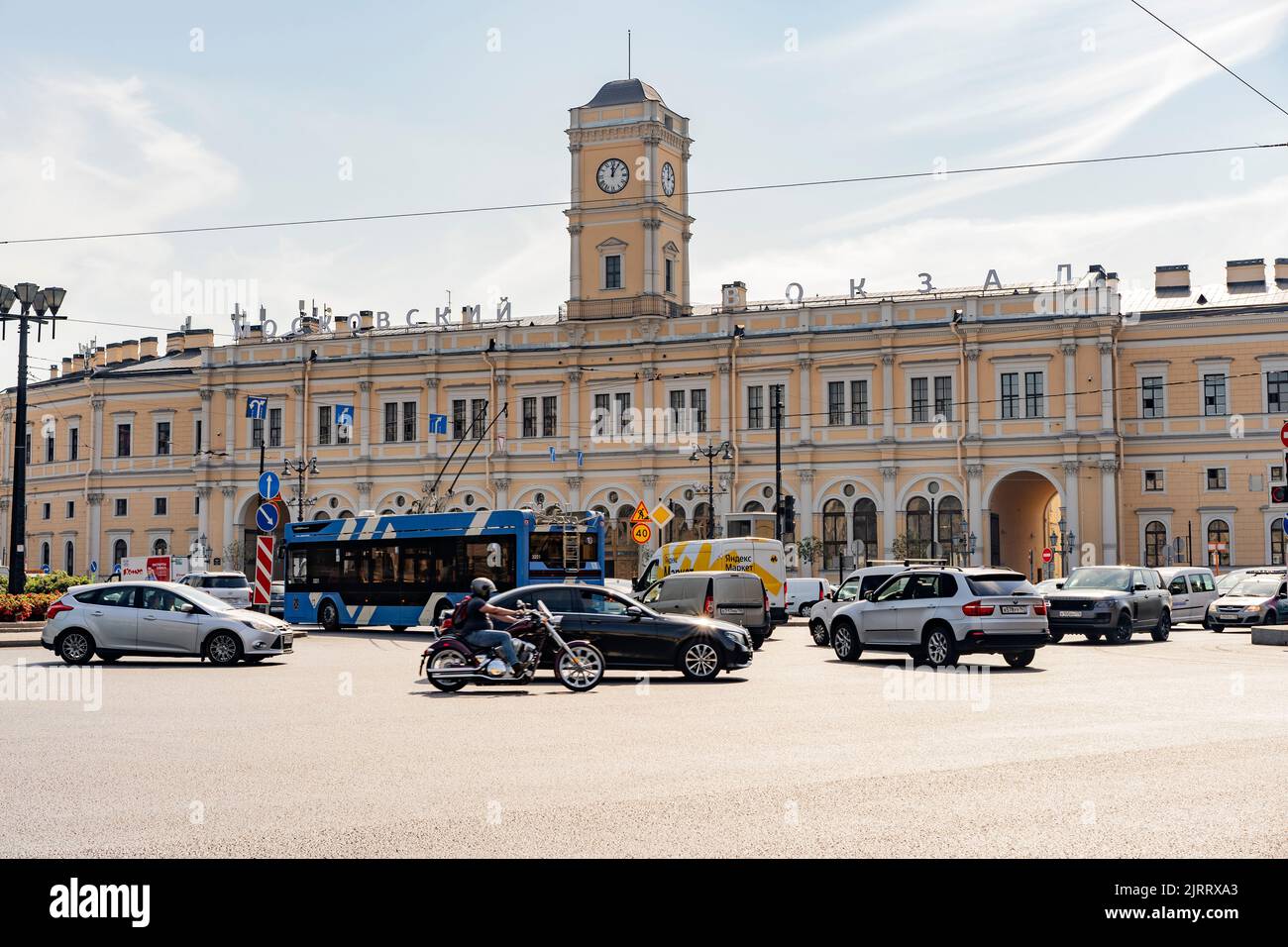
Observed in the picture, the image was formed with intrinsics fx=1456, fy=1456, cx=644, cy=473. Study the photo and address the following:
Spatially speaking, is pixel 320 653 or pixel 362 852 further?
pixel 320 653

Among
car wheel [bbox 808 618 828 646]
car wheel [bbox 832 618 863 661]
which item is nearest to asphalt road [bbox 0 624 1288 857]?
car wheel [bbox 832 618 863 661]

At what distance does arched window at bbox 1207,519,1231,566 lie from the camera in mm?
63281

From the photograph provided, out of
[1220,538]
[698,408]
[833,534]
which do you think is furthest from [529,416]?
[1220,538]

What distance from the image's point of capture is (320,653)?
2805cm

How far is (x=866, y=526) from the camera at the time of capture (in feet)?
222

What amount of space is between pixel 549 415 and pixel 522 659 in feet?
177

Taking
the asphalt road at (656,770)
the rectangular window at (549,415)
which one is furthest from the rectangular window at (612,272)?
the asphalt road at (656,770)

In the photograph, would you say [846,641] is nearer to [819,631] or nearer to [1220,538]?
[819,631]

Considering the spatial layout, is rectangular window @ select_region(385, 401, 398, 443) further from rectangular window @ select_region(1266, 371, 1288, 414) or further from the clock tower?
rectangular window @ select_region(1266, 371, 1288, 414)

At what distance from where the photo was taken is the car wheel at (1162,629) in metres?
31.5

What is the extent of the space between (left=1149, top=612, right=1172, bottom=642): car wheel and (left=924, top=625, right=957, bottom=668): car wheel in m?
10.2

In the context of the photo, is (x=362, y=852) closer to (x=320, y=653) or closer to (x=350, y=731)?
(x=350, y=731)

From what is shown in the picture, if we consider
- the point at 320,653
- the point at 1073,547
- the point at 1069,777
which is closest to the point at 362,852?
the point at 1069,777
